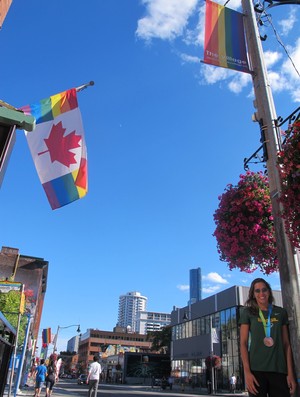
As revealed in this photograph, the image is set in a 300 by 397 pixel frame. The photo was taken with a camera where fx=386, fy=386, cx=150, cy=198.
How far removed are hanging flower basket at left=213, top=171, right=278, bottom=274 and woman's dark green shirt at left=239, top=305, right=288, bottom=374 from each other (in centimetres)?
234

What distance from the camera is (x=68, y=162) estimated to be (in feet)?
20.3

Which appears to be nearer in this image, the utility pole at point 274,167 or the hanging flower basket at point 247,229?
the utility pole at point 274,167

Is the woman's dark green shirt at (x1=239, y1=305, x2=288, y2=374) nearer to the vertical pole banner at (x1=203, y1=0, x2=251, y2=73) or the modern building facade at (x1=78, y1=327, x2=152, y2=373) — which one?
the vertical pole banner at (x1=203, y1=0, x2=251, y2=73)

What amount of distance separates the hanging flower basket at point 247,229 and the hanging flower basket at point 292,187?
1.41m

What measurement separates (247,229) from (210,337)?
31.9m

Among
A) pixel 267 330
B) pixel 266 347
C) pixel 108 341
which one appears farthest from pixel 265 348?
pixel 108 341

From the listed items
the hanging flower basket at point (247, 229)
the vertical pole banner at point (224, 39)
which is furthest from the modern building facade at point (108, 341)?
the vertical pole banner at point (224, 39)

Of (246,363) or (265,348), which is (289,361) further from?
(246,363)

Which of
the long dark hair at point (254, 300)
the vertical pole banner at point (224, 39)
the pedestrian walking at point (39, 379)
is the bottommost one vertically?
the pedestrian walking at point (39, 379)

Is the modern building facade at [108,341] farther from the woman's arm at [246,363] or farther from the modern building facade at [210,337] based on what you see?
the woman's arm at [246,363]

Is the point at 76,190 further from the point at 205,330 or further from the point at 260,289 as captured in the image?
the point at 205,330

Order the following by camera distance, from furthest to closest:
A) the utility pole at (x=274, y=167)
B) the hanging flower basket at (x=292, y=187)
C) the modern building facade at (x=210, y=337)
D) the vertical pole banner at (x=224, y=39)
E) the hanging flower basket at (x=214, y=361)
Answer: the modern building facade at (x=210, y=337)
the hanging flower basket at (x=214, y=361)
the vertical pole banner at (x=224, y=39)
the hanging flower basket at (x=292, y=187)
the utility pole at (x=274, y=167)

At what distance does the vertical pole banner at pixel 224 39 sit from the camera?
6.62 meters

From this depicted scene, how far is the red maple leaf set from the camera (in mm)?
6180
